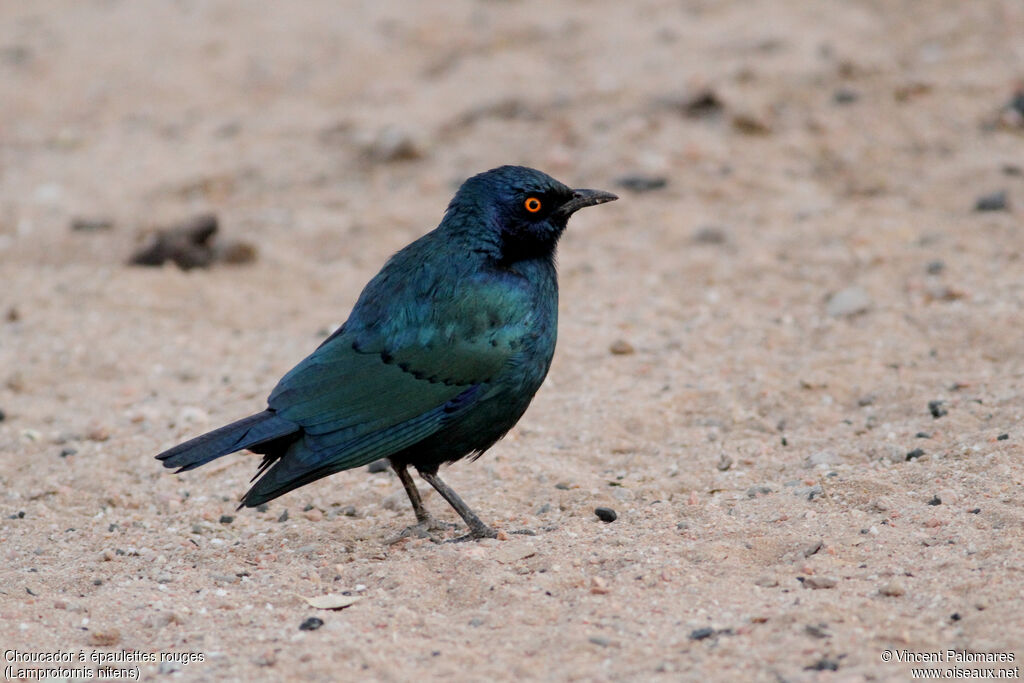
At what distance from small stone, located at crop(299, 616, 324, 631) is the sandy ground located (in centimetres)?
7

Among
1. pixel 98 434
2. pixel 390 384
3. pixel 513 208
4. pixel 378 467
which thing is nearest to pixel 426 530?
pixel 390 384

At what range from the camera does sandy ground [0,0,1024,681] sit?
4.09m

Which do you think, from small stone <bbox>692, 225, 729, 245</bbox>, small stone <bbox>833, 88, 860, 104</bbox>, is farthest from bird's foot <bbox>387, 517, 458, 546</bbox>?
small stone <bbox>833, 88, 860, 104</bbox>

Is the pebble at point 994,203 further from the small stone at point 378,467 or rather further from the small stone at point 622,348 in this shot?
the small stone at point 378,467

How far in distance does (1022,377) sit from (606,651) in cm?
303

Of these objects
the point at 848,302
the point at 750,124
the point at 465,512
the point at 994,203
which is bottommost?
the point at 465,512

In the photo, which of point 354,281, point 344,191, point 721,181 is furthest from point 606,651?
point 344,191

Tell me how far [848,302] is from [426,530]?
3.06m

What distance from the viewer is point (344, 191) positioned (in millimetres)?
9297

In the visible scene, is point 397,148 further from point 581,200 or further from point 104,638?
point 104,638

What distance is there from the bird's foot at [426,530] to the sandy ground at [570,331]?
0.10 meters

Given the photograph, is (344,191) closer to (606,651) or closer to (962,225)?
(962,225)

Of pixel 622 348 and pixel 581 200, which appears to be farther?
pixel 622 348

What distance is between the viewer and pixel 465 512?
Result: 16.5 ft
